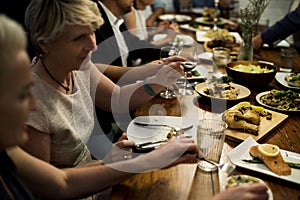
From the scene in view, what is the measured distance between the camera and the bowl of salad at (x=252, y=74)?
6.33 ft

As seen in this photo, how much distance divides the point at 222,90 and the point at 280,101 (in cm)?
28

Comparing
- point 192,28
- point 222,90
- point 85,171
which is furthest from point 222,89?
point 192,28

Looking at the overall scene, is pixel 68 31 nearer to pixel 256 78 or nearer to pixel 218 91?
pixel 218 91

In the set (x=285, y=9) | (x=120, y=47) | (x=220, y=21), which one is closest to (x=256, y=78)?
(x=120, y=47)

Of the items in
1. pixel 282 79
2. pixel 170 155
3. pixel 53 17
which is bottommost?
pixel 282 79

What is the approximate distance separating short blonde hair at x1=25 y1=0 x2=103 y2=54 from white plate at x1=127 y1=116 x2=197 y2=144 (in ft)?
1.49

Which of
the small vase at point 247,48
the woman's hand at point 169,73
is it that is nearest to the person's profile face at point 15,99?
the woman's hand at point 169,73

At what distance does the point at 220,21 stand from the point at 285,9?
78 cm

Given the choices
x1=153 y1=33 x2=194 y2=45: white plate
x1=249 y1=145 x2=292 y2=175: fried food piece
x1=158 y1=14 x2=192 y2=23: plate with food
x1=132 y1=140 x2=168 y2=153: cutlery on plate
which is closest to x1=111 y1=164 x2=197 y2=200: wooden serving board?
x1=132 y1=140 x2=168 y2=153: cutlery on plate

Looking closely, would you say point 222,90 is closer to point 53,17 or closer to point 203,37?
point 53,17

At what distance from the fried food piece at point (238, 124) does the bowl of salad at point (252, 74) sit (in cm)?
50

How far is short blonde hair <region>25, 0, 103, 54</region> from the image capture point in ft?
4.01

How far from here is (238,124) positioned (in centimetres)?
147

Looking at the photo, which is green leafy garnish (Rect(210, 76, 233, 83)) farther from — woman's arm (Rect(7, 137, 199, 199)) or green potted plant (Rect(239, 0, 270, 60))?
woman's arm (Rect(7, 137, 199, 199))
